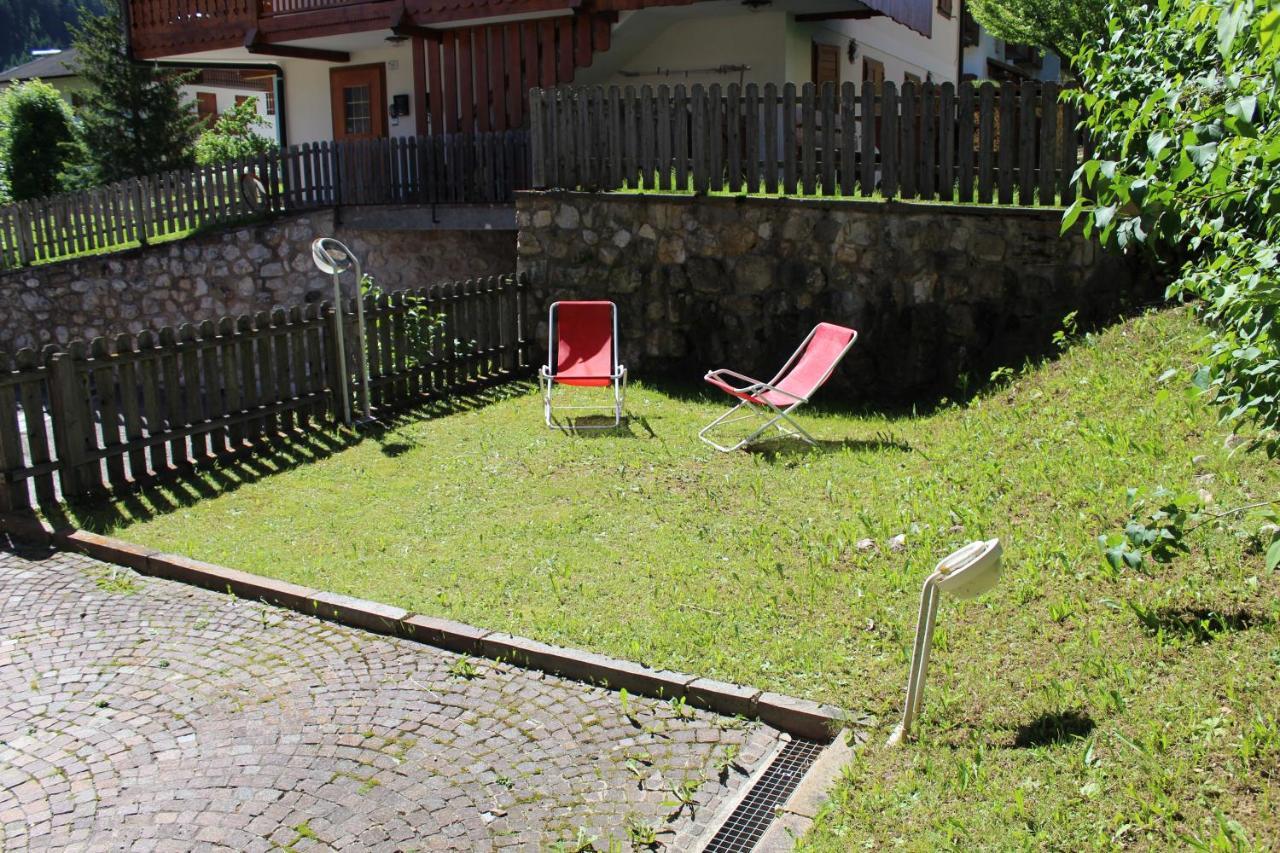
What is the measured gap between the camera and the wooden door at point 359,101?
19984 millimetres

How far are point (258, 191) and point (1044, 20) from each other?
14231 mm

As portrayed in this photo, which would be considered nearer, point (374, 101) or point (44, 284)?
point (44, 284)

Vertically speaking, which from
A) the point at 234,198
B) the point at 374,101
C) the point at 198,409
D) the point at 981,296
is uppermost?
the point at 374,101

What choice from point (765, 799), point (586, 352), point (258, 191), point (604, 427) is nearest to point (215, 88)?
point (258, 191)

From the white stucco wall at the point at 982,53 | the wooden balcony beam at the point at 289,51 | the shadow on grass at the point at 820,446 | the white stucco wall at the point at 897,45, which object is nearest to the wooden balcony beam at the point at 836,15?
the white stucco wall at the point at 897,45

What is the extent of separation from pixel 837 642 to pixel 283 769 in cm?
245

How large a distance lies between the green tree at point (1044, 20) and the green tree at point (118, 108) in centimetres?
1699

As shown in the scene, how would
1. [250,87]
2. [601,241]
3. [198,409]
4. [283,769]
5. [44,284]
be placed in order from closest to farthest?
[283,769], [198,409], [601,241], [44,284], [250,87]

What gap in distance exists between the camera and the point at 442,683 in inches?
203

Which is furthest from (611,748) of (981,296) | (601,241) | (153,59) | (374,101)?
(153,59)

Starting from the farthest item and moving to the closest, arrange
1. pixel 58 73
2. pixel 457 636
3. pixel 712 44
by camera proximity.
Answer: pixel 58 73 < pixel 712 44 < pixel 457 636

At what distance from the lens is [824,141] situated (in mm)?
10438

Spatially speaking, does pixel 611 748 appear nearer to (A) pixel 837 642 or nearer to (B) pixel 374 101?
(A) pixel 837 642

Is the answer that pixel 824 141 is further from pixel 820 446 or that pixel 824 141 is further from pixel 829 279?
pixel 820 446
